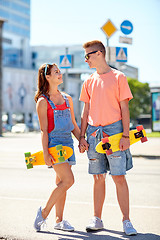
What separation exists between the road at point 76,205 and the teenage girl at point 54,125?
271 mm

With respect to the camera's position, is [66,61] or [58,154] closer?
[58,154]

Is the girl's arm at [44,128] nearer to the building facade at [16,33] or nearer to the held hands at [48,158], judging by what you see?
the held hands at [48,158]

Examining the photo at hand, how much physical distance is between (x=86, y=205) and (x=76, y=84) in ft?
300

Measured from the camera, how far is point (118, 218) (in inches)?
197

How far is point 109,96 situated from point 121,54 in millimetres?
9381

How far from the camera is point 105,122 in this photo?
4.32 metres

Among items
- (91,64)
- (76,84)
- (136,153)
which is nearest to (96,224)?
(91,64)

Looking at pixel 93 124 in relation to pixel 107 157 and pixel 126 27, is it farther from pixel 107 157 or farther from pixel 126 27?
pixel 126 27

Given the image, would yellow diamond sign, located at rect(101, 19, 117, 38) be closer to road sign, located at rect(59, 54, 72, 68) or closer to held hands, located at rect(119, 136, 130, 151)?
road sign, located at rect(59, 54, 72, 68)

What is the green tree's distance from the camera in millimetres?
87938

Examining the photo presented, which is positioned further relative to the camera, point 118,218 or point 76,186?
point 76,186

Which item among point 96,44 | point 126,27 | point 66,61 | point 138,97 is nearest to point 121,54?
point 126,27

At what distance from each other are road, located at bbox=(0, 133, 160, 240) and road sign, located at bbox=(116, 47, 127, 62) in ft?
15.7

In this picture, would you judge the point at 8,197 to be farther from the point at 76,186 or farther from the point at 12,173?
the point at 12,173
